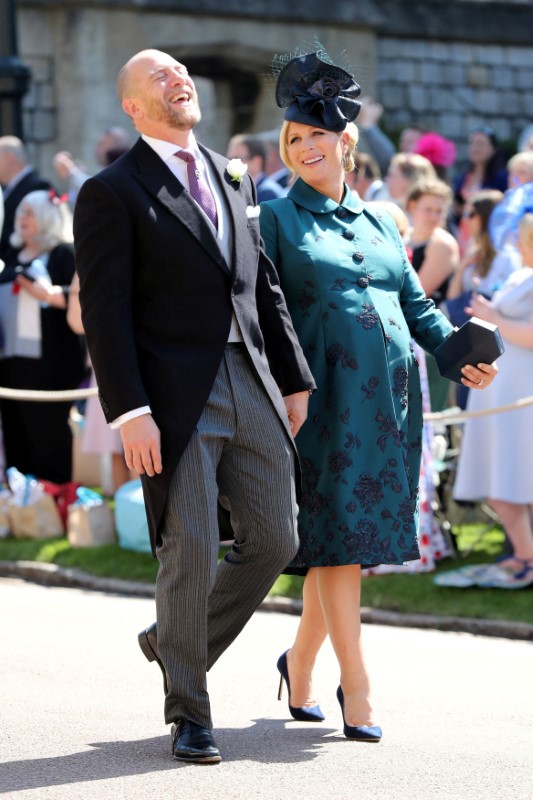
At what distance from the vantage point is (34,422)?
10.7 meters

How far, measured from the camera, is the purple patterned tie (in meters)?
4.88

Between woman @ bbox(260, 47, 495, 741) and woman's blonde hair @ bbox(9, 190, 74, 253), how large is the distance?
5.33 m

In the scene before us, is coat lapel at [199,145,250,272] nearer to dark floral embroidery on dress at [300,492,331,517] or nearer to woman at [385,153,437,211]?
dark floral embroidery on dress at [300,492,331,517]

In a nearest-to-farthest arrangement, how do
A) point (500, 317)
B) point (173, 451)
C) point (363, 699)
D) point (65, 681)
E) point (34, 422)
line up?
point (173, 451) → point (363, 699) → point (65, 681) → point (500, 317) → point (34, 422)

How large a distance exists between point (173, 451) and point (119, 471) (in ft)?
20.1

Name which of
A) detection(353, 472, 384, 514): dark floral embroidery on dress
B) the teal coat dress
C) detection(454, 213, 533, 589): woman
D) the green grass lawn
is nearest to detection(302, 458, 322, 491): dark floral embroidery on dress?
the teal coat dress

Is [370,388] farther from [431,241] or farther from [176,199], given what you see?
[431,241]

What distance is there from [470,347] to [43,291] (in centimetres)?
545

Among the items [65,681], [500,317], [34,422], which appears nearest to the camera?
[65,681]

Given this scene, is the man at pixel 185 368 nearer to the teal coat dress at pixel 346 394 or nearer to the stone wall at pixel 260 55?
the teal coat dress at pixel 346 394

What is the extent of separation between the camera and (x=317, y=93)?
17.3 ft

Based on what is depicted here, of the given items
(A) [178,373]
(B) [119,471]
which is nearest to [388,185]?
(B) [119,471]

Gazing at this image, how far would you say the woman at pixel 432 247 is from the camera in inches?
364

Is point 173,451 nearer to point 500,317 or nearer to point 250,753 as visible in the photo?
point 250,753
